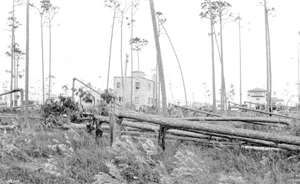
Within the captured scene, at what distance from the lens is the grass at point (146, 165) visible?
2934mm

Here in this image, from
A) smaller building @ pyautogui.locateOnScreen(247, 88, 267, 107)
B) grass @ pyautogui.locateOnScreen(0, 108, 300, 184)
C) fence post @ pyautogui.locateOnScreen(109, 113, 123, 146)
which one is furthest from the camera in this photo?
smaller building @ pyautogui.locateOnScreen(247, 88, 267, 107)

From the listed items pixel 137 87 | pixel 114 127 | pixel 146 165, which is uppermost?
pixel 137 87

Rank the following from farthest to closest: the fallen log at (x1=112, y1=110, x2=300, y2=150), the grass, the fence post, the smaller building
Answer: the smaller building
the fence post
the fallen log at (x1=112, y1=110, x2=300, y2=150)
the grass

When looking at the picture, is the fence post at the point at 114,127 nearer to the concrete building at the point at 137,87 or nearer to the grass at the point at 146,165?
the grass at the point at 146,165

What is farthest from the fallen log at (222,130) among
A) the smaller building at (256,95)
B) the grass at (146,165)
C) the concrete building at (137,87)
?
the smaller building at (256,95)

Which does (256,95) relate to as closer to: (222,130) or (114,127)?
(114,127)

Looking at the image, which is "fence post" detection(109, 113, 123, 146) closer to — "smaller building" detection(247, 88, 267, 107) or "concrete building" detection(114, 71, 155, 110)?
"concrete building" detection(114, 71, 155, 110)

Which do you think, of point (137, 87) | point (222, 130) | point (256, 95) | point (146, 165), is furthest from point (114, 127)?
point (256, 95)

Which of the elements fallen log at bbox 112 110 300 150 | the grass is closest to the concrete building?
the grass

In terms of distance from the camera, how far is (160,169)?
3311 millimetres

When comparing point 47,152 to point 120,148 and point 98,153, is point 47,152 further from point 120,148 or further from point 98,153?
point 120,148

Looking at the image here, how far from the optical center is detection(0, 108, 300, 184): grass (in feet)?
9.62

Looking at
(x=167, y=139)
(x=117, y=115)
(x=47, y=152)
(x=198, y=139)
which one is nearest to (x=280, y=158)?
(x=198, y=139)

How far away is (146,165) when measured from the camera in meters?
3.47
